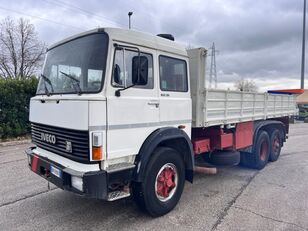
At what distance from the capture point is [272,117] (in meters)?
7.00

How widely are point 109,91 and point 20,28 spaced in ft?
83.5

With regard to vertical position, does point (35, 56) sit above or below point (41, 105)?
above

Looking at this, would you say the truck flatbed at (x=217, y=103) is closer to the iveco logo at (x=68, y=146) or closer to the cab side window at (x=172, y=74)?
the cab side window at (x=172, y=74)

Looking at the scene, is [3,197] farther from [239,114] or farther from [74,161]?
[239,114]

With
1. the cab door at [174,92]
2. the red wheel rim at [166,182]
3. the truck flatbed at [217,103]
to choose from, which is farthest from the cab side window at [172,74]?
the red wheel rim at [166,182]

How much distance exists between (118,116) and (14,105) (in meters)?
8.30

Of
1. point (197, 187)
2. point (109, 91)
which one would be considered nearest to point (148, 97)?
point (109, 91)

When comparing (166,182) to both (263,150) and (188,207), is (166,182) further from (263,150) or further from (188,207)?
(263,150)

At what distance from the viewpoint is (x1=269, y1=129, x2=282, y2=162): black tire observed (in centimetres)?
712

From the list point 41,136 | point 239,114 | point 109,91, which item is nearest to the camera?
point 109,91

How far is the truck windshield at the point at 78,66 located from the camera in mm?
3096

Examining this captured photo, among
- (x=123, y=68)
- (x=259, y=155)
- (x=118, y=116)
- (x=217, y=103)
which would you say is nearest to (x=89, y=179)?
(x=118, y=116)

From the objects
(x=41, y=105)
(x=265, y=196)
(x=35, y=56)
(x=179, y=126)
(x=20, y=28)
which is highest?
(x=20, y=28)

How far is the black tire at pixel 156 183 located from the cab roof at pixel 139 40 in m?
1.48
